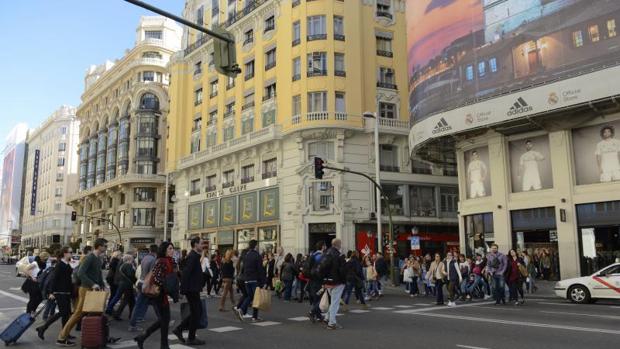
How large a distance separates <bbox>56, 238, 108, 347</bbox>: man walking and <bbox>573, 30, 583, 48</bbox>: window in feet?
67.0

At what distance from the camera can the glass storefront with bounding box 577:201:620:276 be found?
22000 mm

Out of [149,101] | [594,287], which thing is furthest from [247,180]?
[149,101]

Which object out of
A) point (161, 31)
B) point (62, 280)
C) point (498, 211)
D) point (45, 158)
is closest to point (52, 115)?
point (45, 158)

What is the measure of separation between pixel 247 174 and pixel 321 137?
8395 millimetres

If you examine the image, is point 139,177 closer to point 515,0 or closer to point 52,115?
point 515,0

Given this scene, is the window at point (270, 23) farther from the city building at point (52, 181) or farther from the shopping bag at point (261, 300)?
the city building at point (52, 181)

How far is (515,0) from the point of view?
80.1ft

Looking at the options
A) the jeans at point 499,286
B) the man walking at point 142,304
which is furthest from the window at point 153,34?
the man walking at point 142,304

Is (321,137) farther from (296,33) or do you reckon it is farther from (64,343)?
(64,343)

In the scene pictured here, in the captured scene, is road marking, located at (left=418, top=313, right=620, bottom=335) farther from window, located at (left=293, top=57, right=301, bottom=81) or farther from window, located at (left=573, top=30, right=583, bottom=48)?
window, located at (left=293, top=57, right=301, bottom=81)

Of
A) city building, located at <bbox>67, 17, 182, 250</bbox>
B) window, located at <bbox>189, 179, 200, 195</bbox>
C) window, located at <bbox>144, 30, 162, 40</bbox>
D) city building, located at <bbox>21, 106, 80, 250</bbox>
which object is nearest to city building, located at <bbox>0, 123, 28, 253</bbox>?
city building, located at <bbox>21, 106, 80, 250</bbox>

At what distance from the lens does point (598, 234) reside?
22.6 m

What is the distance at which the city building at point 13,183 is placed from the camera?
12900cm

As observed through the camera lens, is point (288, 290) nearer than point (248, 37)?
Yes
